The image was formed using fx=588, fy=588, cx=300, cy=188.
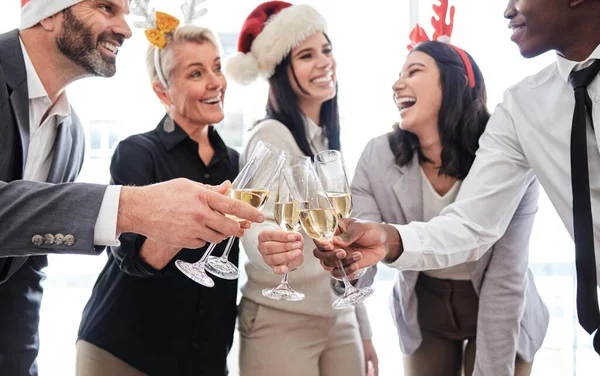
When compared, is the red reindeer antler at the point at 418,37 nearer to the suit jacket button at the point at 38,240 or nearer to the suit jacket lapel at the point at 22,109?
the suit jacket lapel at the point at 22,109

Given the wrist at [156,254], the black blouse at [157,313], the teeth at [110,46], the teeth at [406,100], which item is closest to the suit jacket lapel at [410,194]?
the teeth at [406,100]

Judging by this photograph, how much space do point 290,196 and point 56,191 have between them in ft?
1.67

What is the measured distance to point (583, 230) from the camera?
1.46 metres

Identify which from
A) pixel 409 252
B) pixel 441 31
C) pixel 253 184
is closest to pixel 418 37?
pixel 441 31

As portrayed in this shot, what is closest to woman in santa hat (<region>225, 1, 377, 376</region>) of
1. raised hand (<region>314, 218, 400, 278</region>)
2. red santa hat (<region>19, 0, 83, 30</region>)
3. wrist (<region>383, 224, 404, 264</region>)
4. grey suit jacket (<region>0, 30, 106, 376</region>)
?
raised hand (<region>314, 218, 400, 278</region>)

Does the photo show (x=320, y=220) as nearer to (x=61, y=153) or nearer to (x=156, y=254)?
(x=156, y=254)

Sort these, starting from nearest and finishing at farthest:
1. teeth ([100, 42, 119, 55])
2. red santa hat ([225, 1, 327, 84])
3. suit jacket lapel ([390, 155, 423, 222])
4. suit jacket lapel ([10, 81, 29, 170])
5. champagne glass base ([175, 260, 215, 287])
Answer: champagne glass base ([175, 260, 215, 287]), suit jacket lapel ([10, 81, 29, 170]), teeth ([100, 42, 119, 55]), suit jacket lapel ([390, 155, 423, 222]), red santa hat ([225, 1, 327, 84])

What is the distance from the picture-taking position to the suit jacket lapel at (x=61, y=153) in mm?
1843

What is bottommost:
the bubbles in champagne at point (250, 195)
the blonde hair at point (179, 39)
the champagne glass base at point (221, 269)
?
the champagne glass base at point (221, 269)

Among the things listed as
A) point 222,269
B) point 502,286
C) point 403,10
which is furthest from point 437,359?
point 403,10

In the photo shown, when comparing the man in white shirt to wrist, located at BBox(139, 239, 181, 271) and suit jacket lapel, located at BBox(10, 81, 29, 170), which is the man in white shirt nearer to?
wrist, located at BBox(139, 239, 181, 271)

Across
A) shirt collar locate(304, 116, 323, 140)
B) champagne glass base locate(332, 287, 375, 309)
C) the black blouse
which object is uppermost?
shirt collar locate(304, 116, 323, 140)

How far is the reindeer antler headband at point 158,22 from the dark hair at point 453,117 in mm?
927

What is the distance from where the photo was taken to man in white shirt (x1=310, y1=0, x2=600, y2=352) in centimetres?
152
